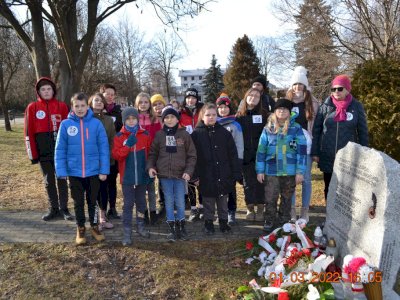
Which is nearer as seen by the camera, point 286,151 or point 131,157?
point 286,151

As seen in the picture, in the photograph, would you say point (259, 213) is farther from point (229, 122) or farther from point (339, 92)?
point (339, 92)

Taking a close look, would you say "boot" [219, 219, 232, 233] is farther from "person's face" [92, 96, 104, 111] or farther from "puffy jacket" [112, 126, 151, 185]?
"person's face" [92, 96, 104, 111]

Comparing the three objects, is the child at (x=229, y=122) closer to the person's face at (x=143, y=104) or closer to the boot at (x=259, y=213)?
the boot at (x=259, y=213)

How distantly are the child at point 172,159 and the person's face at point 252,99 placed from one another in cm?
113

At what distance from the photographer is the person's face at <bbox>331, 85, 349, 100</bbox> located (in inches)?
183

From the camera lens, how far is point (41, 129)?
17.1 ft

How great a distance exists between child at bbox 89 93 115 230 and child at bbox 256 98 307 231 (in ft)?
7.18

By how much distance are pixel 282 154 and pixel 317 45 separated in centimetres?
782

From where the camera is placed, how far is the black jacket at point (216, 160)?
4773mm

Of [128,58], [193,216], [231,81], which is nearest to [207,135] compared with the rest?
[193,216]

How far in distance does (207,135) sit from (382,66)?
4.13 metres

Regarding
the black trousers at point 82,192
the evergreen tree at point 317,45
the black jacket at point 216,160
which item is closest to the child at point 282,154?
the black jacket at point 216,160

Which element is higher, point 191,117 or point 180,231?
point 191,117

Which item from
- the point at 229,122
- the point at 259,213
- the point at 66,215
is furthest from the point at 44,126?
the point at 259,213
